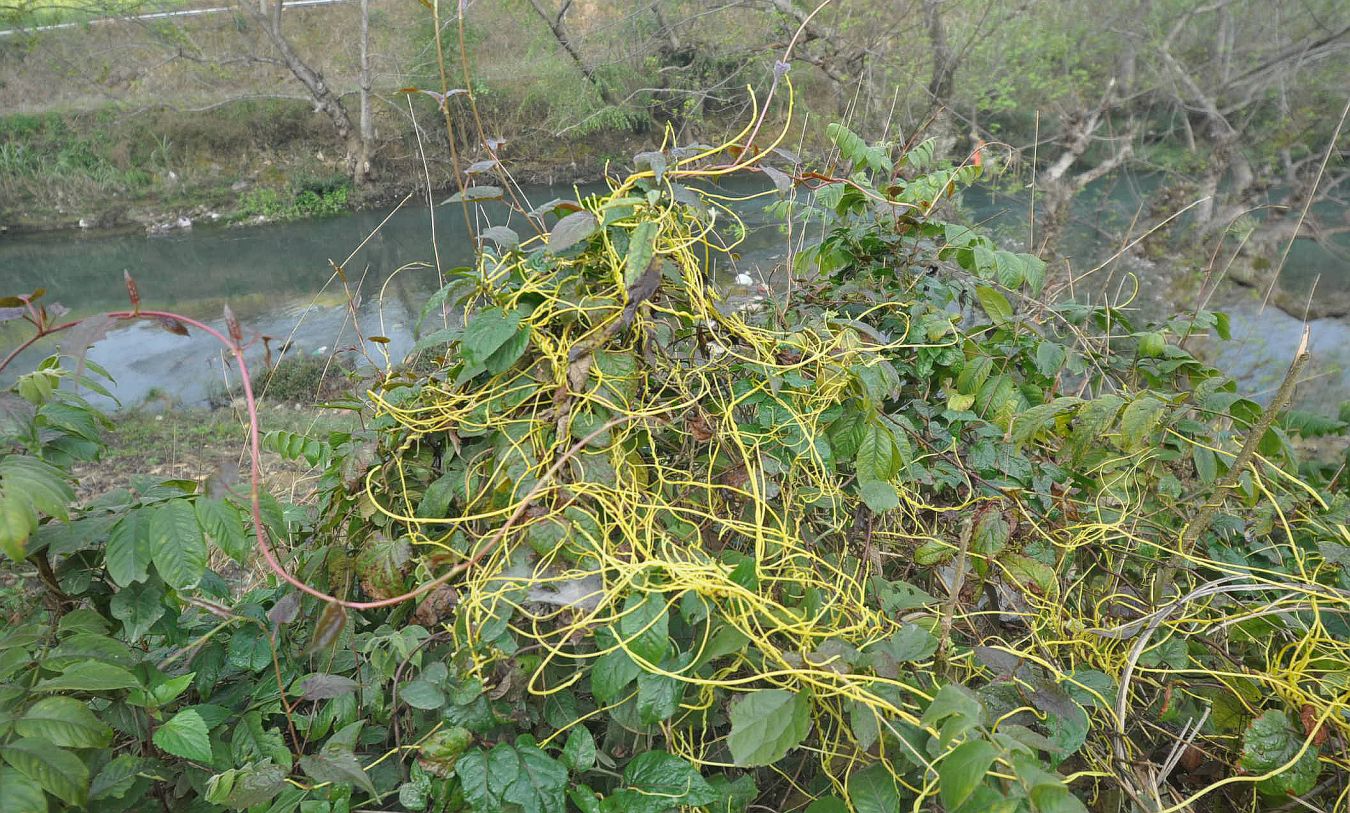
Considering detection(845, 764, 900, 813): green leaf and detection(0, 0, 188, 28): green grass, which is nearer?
detection(845, 764, 900, 813): green leaf

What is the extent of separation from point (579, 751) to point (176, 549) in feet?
2.14

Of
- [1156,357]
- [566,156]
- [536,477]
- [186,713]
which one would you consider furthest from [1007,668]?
[566,156]

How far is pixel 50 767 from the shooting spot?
89 centimetres

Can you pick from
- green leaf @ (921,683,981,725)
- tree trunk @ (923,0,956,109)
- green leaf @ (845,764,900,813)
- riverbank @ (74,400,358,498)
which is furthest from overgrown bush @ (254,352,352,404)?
green leaf @ (921,683,981,725)

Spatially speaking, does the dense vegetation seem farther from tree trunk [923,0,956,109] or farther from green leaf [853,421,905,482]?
tree trunk [923,0,956,109]

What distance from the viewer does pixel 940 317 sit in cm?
162

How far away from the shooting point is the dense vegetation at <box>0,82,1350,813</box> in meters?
0.99

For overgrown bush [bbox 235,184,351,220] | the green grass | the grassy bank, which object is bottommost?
overgrown bush [bbox 235,184,351,220]

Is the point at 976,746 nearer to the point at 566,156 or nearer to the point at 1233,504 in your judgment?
the point at 1233,504

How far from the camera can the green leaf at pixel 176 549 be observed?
106cm

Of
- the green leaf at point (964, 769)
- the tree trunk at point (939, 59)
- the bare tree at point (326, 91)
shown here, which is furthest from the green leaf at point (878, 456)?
the bare tree at point (326, 91)

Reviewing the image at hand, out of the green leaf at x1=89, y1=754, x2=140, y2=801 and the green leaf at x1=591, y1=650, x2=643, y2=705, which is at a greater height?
the green leaf at x1=591, y1=650, x2=643, y2=705

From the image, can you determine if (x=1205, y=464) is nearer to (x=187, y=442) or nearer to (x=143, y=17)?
(x=187, y=442)

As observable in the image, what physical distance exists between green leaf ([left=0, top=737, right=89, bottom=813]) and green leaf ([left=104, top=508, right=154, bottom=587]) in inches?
8.6
